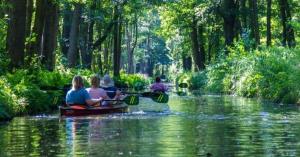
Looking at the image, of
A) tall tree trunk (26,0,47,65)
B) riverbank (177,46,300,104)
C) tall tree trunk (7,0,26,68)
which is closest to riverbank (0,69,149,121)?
tall tree trunk (7,0,26,68)

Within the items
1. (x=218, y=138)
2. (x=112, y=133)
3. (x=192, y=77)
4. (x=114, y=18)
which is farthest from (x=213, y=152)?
(x=192, y=77)

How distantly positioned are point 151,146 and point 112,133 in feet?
9.55

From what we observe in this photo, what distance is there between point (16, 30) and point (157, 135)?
40.0 feet

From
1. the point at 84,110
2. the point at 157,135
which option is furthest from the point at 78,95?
the point at 157,135

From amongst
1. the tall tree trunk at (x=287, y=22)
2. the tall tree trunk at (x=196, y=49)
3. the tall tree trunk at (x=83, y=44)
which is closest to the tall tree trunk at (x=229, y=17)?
the tall tree trunk at (x=287, y=22)

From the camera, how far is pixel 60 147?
43.8 feet

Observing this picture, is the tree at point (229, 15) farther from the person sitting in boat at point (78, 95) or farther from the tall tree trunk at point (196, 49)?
the person sitting in boat at point (78, 95)

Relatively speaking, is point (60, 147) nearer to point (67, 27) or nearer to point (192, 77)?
point (67, 27)

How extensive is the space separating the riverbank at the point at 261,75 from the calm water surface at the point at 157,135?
21.3 ft

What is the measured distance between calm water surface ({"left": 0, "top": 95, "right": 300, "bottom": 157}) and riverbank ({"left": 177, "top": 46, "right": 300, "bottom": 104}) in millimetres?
6479

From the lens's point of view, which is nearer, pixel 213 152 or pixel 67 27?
pixel 213 152

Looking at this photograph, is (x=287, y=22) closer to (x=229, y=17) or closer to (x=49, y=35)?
(x=229, y=17)

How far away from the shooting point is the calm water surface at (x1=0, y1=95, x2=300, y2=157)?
12.6 m

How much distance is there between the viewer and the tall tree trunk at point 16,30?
26016mm
